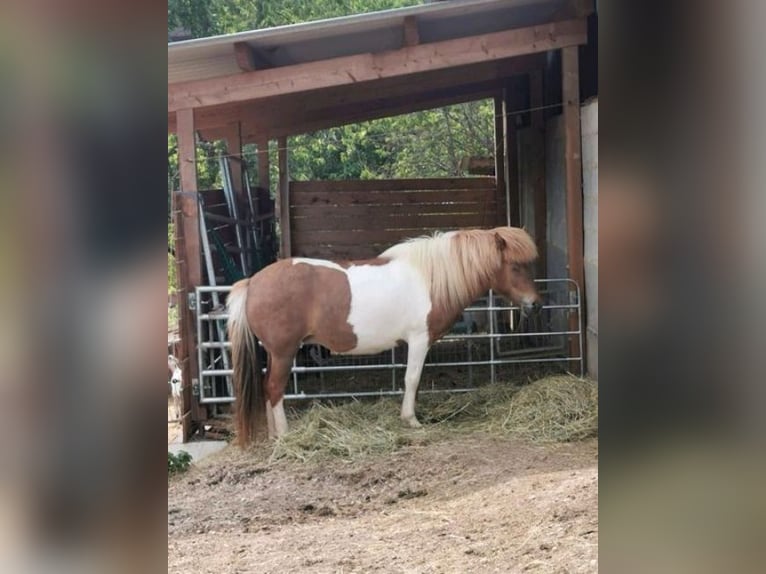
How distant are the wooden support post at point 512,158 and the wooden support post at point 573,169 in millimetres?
2644

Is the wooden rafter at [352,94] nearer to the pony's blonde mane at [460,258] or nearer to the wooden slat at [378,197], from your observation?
the wooden slat at [378,197]

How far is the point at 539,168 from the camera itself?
718 cm

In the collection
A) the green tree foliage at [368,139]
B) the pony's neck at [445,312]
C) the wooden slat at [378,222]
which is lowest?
the pony's neck at [445,312]

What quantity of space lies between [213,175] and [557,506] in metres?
11.6

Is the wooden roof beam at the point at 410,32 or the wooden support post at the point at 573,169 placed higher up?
the wooden roof beam at the point at 410,32

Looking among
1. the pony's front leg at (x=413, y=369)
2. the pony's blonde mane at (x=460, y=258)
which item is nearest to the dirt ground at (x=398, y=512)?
the pony's front leg at (x=413, y=369)

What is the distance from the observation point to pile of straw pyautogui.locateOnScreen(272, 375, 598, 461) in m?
4.21

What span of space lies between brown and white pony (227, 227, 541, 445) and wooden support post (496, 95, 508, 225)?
333cm

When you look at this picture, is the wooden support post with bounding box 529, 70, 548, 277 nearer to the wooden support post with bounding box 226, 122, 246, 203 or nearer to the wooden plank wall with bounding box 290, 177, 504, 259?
the wooden plank wall with bounding box 290, 177, 504, 259

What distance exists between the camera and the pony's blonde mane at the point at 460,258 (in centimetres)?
468

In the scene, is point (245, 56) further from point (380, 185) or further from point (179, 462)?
point (380, 185)

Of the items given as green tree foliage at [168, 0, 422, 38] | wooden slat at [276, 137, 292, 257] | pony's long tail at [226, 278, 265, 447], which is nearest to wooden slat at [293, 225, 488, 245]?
wooden slat at [276, 137, 292, 257]

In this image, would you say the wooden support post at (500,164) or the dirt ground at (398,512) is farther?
the wooden support post at (500,164)

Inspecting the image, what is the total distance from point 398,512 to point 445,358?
11.2 feet
